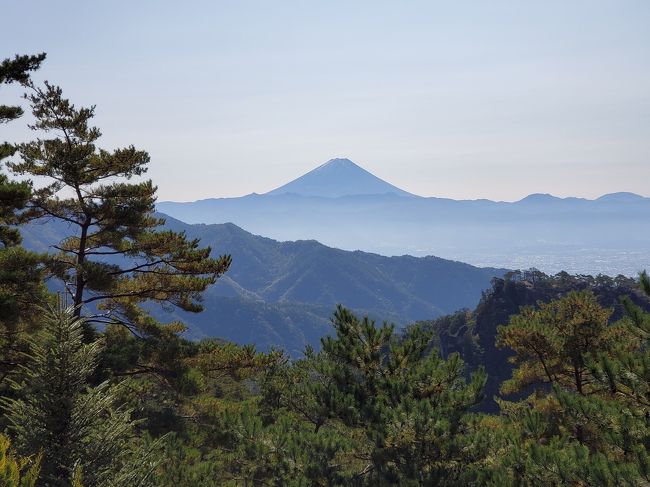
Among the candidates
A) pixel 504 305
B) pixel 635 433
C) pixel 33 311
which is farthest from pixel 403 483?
pixel 504 305

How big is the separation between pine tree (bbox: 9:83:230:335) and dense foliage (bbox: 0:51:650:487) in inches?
2.8

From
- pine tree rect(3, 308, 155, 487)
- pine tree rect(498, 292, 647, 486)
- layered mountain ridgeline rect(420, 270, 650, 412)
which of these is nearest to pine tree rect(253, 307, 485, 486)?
pine tree rect(498, 292, 647, 486)

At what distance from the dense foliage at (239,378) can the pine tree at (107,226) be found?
0.23 feet

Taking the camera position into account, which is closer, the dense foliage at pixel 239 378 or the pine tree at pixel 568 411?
the dense foliage at pixel 239 378

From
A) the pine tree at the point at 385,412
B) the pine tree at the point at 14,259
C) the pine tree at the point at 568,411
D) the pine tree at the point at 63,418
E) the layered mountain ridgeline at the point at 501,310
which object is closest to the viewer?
the pine tree at the point at 63,418

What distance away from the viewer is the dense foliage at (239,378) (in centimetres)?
702

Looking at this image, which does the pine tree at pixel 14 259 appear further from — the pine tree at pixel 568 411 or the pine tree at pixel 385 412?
the pine tree at pixel 568 411

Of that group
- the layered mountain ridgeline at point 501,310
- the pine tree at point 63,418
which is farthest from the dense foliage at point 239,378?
the layered mountain ridgeline at point 501,310

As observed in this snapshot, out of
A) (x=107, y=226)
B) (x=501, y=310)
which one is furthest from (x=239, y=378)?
(x=501, y=310)

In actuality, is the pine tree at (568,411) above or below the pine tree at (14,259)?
below

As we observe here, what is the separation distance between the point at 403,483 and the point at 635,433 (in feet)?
15.2

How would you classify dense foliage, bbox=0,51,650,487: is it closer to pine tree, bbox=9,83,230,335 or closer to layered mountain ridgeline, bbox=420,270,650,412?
pine tree, bbox=9,83,230,335

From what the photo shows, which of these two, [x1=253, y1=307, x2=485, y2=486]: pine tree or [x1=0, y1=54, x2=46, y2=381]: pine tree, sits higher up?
[x1=0, y1=54, x2=46, y2=381]: pine tree

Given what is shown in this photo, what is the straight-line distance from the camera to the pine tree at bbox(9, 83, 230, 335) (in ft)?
50.1
